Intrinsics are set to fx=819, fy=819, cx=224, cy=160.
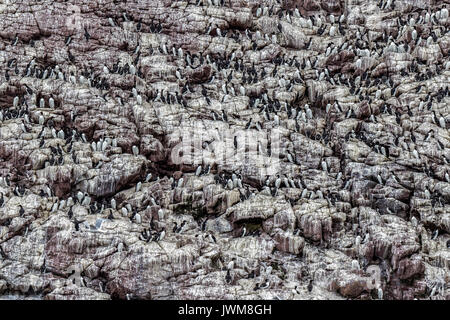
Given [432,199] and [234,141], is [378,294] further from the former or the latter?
[234,141]

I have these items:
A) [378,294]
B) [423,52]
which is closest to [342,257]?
[378,294]

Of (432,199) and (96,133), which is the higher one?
(96,133)

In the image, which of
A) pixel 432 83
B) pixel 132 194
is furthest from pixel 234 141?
pixel 432 83
